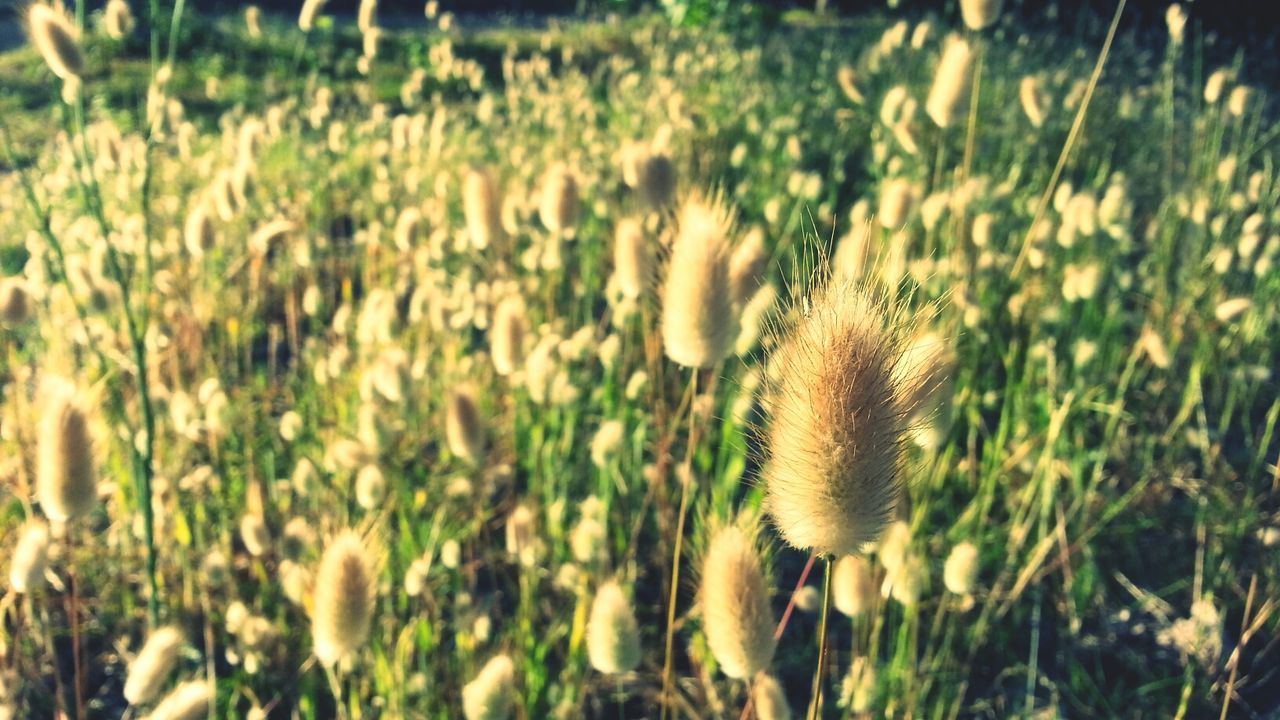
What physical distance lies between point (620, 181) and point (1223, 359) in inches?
98.4

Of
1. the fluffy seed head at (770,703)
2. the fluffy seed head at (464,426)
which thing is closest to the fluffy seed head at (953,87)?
the fluffy seed head at (464,426)

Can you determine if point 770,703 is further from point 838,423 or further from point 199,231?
point 199,231

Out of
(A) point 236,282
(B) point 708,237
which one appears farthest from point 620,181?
(B) point 708,237

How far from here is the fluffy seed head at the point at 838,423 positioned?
795mm

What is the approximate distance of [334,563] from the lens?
3.77 feet

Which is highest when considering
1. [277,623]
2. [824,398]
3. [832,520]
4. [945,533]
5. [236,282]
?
[824,398]

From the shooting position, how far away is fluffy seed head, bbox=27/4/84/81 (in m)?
1.52

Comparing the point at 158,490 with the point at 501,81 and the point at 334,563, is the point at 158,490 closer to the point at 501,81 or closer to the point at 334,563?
the point at 334,563

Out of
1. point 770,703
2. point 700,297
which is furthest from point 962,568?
point 700,297

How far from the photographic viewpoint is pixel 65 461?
1.15 metres

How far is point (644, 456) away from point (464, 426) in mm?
1048

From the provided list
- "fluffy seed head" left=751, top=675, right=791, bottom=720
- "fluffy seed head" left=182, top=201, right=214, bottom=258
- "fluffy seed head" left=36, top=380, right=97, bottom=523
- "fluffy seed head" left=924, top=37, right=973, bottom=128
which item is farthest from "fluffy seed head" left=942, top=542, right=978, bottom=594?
"fluffy seed head" left=182, top=201, right=214, bottom=258

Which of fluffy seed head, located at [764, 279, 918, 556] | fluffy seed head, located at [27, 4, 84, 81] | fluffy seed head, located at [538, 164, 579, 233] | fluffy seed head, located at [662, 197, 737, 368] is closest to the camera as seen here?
fluffy seed head, located at [764, 279, 918, 556]

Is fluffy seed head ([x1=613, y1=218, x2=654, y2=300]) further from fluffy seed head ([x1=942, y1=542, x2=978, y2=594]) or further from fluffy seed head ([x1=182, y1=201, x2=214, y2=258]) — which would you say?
fluffy seed head ([x1=182, y1=201, x2=214, y2=258])
